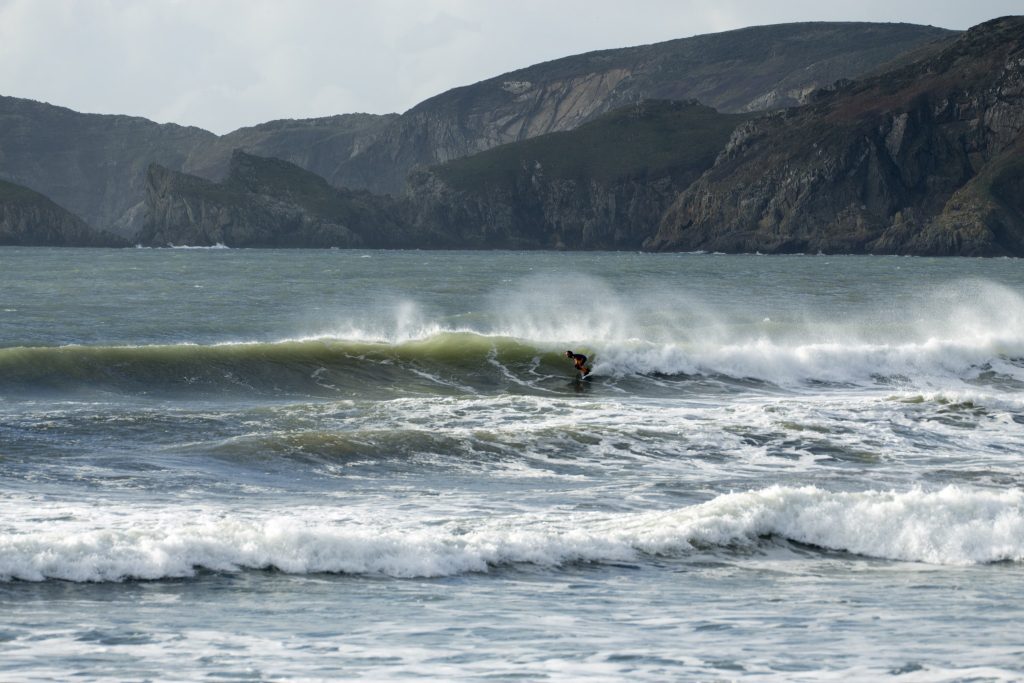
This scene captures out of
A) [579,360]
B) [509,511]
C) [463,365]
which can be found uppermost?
[579,360]

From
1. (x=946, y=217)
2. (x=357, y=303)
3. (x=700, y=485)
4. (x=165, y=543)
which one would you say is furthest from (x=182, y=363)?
(x=946, y=217)

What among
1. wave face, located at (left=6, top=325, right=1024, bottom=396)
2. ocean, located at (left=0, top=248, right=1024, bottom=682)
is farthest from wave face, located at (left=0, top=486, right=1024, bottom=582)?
wave face, located at (left=6, top=325, right=1024, bottom=396)

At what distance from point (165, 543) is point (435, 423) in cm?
991

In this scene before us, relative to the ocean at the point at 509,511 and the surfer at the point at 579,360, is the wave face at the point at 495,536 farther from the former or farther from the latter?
the surfer at the point at 579,360

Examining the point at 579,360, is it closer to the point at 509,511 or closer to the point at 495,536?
the point at 509,511

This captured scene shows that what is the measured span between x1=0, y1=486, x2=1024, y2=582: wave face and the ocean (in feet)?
0.10

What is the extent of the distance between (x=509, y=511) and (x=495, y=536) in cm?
186

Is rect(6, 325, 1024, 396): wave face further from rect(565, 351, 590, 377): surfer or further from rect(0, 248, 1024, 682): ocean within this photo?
rect(565, 351, 590, 377): surfer

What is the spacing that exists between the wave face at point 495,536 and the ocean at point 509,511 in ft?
0.10

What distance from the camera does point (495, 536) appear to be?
12195mm

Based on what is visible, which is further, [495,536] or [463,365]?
[463,365]

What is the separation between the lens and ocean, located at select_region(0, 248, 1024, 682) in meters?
9.05

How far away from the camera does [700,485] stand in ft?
53.2

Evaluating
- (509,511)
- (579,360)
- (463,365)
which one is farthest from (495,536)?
(463,365)
